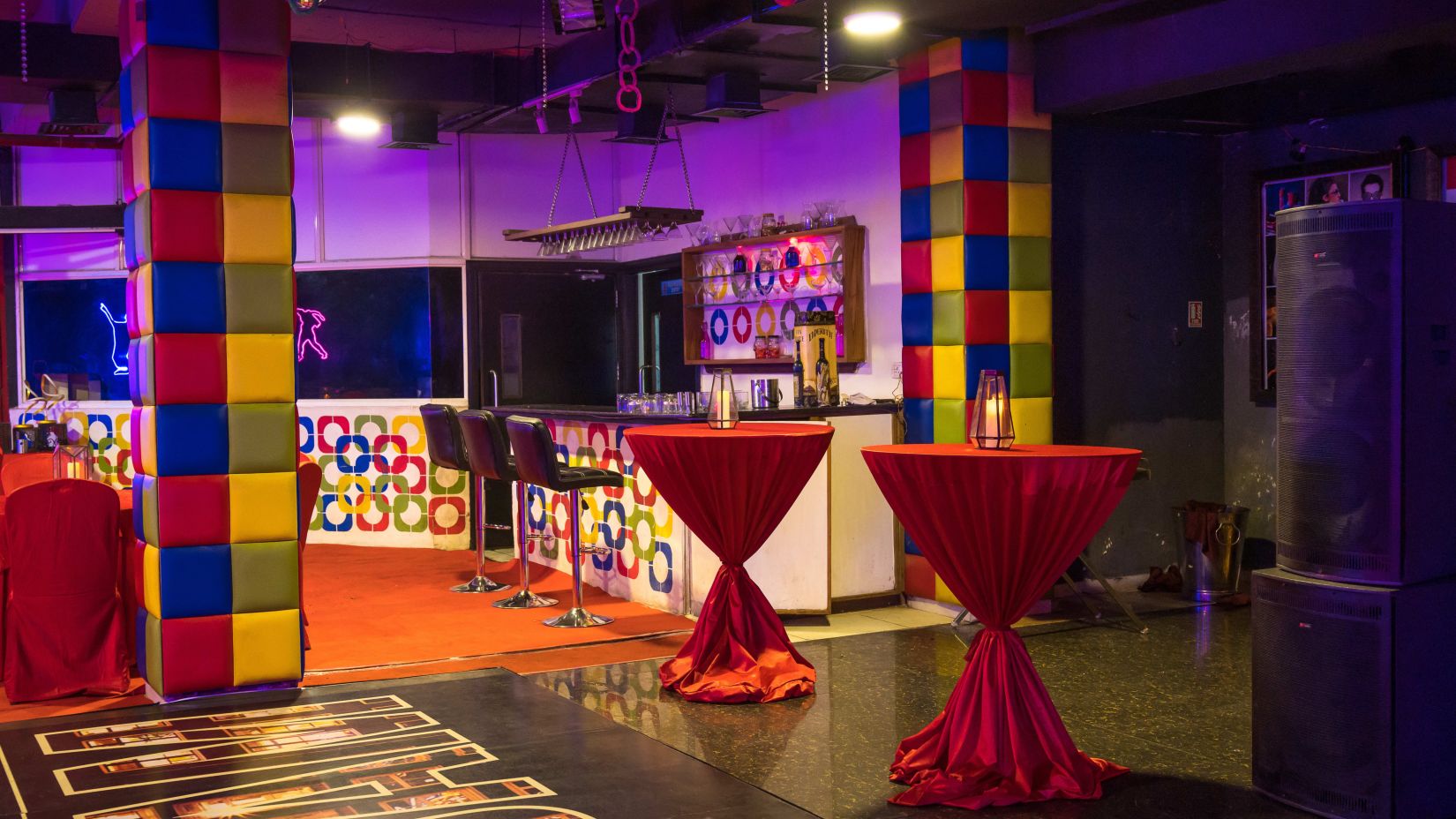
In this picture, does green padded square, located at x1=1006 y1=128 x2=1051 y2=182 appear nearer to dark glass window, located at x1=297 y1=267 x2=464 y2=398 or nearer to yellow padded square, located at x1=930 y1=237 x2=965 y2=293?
yellow padded square, located at x1=930 y1=237 x2=965 y2=293

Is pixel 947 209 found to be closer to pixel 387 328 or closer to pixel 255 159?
pixel 255 159

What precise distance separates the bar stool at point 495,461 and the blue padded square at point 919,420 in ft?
6.41

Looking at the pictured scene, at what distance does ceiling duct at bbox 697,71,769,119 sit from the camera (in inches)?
279

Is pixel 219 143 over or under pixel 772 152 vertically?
under

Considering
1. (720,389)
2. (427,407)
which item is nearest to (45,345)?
(427,407)

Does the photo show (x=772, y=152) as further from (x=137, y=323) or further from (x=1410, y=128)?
(x=137, y=323)

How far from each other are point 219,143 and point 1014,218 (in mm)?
3543

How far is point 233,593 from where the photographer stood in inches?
187

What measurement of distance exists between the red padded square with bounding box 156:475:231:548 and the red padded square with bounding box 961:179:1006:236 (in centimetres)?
348

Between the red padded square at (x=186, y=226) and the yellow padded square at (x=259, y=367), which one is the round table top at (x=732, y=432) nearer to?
the yellow padded square at (x=259, y=367)

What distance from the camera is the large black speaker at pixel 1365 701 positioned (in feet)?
10.8

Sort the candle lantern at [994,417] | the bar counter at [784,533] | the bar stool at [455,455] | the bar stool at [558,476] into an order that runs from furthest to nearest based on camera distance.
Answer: the bar stool at [455,455], the bar counter at [784,533], the bar stool at [558,476], the candle lantern at [994,417]

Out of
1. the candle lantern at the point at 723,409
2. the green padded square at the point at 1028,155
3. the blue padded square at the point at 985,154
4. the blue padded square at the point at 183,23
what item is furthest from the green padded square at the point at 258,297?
the green padded square at the point at 1028,155

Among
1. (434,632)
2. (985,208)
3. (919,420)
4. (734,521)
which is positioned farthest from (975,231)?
(434,632)
